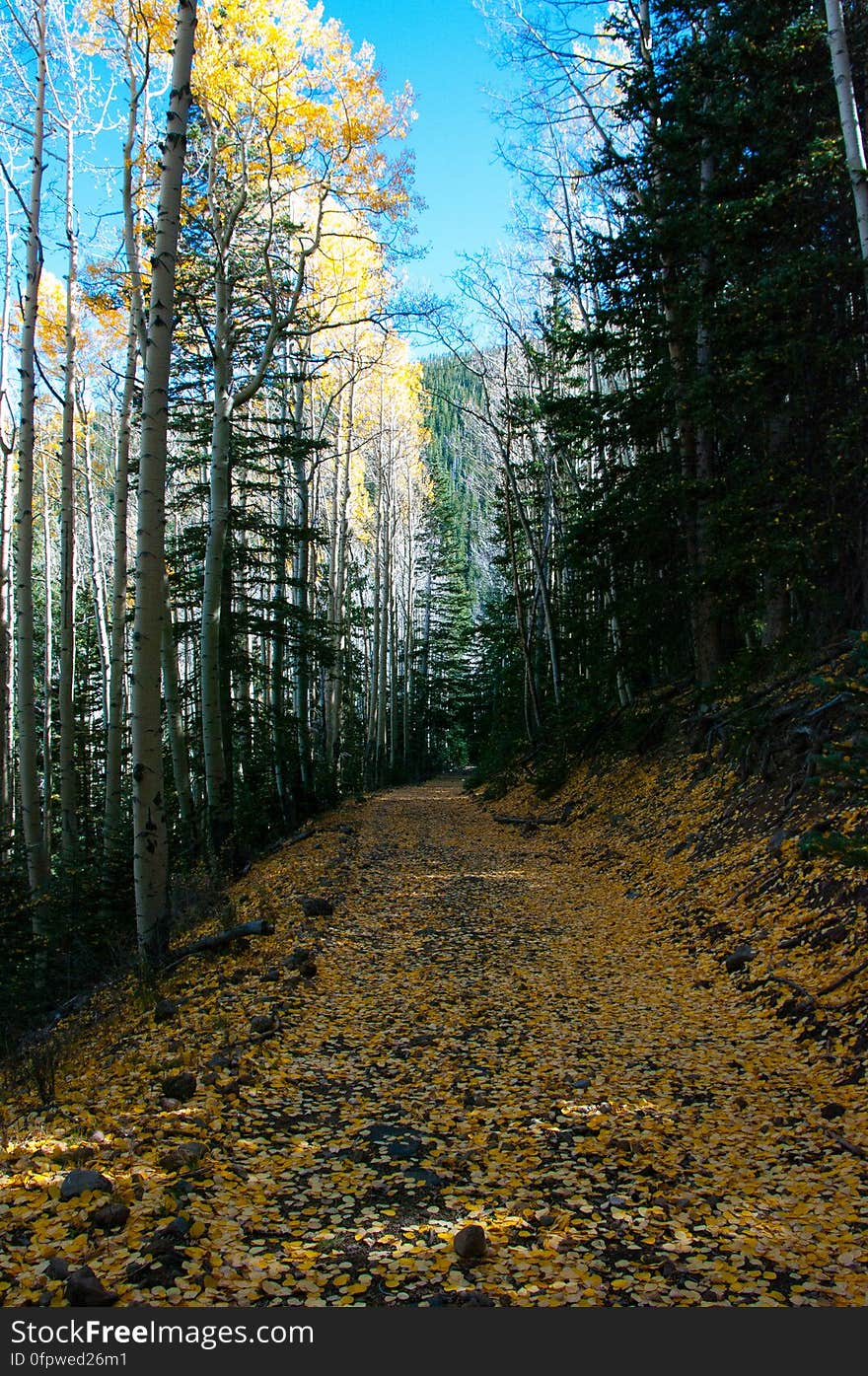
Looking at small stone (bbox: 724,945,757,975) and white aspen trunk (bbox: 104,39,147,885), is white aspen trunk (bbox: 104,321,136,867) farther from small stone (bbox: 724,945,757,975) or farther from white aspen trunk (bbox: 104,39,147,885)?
small stone (bbox: 724,945,757,975)

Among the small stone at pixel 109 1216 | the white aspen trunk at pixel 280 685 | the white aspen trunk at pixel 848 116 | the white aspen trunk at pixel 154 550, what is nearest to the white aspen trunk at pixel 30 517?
the white aspen trunk at pixel 280 685

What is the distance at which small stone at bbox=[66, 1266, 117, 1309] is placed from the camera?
2.06 meters

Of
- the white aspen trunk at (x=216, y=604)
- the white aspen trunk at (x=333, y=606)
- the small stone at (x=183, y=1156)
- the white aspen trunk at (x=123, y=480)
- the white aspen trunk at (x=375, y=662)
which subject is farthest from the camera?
the white aspen trunk at (x=375, y=662)

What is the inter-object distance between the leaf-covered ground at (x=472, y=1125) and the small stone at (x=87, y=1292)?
61mm

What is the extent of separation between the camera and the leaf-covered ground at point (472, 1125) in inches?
88.4

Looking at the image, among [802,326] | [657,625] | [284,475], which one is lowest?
[657,625]

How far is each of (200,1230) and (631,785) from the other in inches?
351

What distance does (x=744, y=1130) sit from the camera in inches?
122

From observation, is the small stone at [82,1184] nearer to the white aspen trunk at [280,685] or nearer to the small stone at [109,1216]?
the small stone at [109,1216]

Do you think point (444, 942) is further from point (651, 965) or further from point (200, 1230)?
point (200, 1230)

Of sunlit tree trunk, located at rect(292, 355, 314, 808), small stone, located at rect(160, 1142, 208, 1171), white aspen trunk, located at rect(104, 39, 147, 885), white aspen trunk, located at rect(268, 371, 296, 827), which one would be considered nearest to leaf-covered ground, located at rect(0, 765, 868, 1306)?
small stone, located at rect(160, 1142, 208, 1171)

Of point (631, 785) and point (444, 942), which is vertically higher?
point (631, 785)

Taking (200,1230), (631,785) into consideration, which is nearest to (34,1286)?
(200,1230)

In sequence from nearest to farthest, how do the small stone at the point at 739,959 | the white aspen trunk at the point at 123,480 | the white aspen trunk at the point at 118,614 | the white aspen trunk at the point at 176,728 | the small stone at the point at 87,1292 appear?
the small stone at the point at 87,1292 → the small stone at the point at 739,959 → the white aspen trunk at the point at 123,480 → the white aspen trunk at the point at 118,614 → the white aspen trunk at the point at 176,728
